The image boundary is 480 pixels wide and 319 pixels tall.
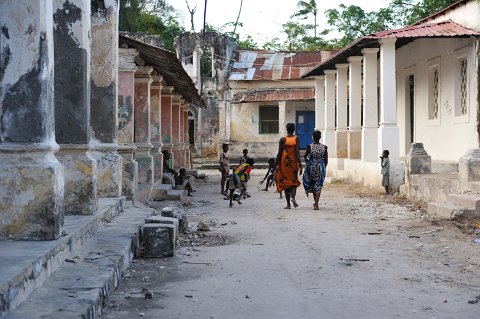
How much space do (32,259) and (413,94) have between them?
59.4ft

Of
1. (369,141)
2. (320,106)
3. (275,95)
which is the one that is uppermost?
(275,95)

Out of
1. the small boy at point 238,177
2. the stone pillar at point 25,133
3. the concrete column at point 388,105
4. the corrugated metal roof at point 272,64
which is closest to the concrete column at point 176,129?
the small boy at point 238,177

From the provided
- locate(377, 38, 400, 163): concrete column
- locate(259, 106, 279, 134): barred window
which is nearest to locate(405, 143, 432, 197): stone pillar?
locate(377, 38, 400, 163): concrete column

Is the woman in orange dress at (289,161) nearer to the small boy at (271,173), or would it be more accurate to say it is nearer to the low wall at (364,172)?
the low wall at (364,172)

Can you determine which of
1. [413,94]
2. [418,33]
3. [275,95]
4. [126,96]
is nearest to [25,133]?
[126,96]

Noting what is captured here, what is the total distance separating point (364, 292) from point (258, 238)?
356cm

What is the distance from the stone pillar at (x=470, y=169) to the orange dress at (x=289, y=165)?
303cm

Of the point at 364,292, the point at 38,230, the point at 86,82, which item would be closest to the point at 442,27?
the point at 86,82

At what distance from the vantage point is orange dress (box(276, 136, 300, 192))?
516 inches

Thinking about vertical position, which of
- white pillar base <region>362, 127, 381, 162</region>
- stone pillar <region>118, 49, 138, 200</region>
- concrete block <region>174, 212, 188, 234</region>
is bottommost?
concrete block <region>174, 212, 188, 234</region>

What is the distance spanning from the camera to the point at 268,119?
36.1 m

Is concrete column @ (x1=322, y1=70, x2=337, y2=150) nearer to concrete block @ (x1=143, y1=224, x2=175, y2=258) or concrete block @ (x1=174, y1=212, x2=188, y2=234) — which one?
concrete block @ (x1=174, y1=212, x2=188, y2=234)

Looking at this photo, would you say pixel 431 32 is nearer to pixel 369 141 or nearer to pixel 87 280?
pixel 369 141

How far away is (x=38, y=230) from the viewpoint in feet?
18.6
